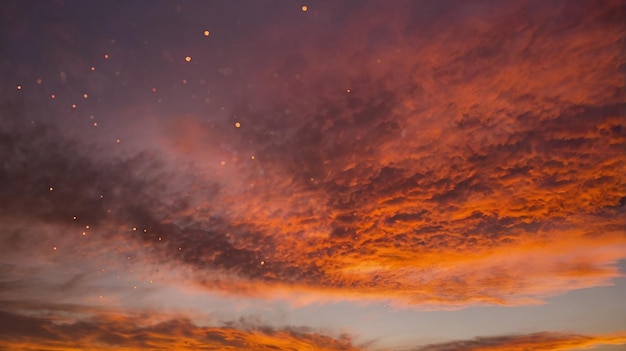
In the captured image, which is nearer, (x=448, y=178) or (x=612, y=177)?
(x=612, y=177)

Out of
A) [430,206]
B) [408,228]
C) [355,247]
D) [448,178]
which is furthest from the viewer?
[355,247]

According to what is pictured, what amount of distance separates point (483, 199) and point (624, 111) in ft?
16.6

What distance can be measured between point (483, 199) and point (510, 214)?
1.54 metres

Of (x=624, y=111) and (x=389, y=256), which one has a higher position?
(x=624, y=111)

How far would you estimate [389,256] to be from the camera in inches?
744

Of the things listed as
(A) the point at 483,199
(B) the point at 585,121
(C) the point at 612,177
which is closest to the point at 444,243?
(A) the point at 483,199

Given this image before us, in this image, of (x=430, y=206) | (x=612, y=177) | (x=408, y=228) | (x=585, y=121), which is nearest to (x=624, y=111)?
(x=585, y=121)

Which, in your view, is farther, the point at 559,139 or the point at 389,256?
the point at 389,256

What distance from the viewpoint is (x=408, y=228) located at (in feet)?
55.7

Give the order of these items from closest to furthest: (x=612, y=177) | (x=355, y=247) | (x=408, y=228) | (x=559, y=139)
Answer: (x=559, y=139) → (x=612, y=177) → (x=408, y=228) → (x=355, y=247)

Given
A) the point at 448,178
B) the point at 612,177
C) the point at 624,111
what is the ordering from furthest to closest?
the point at 448,178, the point at 612,177, the point at 624,111

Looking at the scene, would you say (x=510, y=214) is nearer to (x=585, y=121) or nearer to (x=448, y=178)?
(x=448, y=178)

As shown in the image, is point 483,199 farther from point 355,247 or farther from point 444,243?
point 355,247

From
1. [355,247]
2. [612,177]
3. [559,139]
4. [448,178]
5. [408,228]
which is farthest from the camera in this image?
[355,247]
